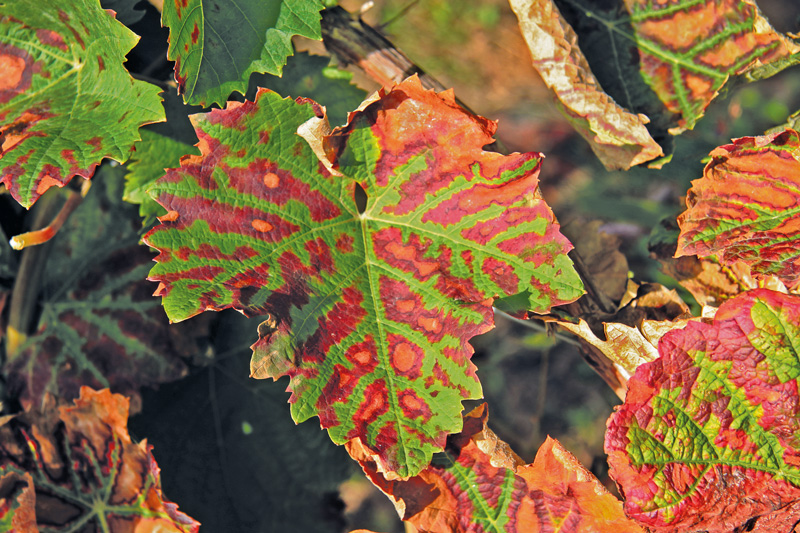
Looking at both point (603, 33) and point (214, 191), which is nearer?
point (214, 191)

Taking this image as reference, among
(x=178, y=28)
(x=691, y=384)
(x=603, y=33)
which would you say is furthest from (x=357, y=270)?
(x=603, y=33)

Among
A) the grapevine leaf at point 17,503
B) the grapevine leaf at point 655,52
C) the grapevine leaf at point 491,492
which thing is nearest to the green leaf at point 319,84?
the grapevine leaf at point 655,52

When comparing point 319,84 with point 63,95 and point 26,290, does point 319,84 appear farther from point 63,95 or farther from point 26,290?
point 26,290

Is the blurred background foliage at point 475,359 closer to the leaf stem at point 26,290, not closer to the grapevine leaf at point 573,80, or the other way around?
the leaf stem at point 26,290

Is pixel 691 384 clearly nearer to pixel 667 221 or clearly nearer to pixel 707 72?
pixel 667 221

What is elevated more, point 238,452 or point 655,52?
point 655,52

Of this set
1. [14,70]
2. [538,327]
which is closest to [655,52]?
[538,327]

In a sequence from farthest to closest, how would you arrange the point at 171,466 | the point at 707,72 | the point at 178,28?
the point at 171,466 → the point at 707,72 → the point at 178,28

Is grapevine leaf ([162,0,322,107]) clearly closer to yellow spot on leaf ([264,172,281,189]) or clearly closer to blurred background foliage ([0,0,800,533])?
yellow spot on leaf ([264,172,281,189])
